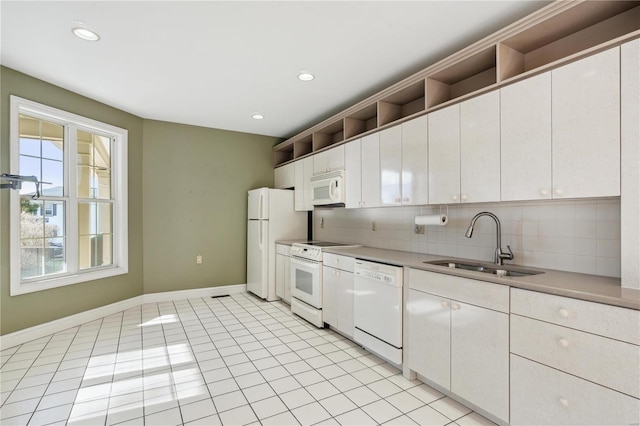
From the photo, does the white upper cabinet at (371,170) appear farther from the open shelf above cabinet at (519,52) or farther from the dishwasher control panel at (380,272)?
the dishwasher control panel at (380,272)

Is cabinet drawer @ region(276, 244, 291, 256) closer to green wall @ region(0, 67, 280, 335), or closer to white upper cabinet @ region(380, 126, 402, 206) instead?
green wall @ region(0, 67, 280, 335)

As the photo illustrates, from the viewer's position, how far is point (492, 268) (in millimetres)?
2277

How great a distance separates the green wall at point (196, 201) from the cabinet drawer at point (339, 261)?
220cm

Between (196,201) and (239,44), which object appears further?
(196,201)

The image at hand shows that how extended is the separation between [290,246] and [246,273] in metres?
1.36

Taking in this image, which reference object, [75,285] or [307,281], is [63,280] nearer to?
[75,285]

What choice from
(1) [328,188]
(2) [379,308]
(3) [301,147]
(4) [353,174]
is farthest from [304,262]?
(3) [301,147]

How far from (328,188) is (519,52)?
2.19m

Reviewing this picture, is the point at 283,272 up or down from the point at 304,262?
down

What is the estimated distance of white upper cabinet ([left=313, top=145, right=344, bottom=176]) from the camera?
3.67 metres

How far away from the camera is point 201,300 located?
4.61 metres

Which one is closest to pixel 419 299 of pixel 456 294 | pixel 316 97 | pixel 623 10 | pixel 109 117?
pixel 456 294

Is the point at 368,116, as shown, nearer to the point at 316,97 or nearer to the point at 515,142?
the point at 316,97

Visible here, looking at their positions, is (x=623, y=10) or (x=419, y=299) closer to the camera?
(x=623, y=10)
